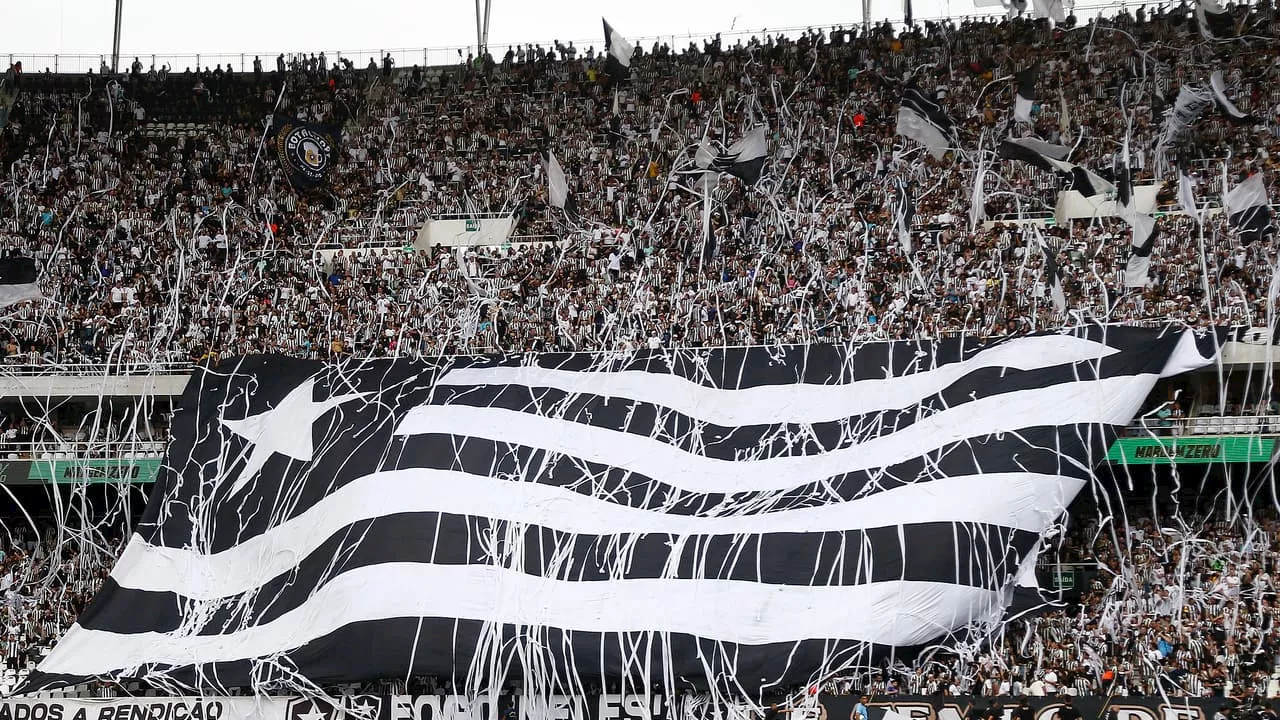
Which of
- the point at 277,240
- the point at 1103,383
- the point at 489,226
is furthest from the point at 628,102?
the point at 1103,383

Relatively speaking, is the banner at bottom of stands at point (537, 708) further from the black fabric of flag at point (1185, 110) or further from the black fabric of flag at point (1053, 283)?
the black fabric of flag at point (1185, 110)

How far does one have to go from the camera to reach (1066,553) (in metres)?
12.9

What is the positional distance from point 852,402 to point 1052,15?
6.45 m

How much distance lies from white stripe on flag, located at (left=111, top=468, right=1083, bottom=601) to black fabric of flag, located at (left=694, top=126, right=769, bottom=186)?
5283mm

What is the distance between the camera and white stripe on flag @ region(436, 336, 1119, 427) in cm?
1271

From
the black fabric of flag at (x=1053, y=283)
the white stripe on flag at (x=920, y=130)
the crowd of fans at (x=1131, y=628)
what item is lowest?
the crowd of fans at (x=1131, y=628)

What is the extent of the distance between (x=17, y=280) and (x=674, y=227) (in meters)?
7.94

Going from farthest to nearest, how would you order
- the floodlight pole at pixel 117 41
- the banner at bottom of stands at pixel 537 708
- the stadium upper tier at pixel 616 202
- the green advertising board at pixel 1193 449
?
the floodlight pole at pixel 117 41, the stadium upper tier at pixel 616 202, the green advertising board at pixel 1193 449, the banner at bottom of stands at pixel 537 708

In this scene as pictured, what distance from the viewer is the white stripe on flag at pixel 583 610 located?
1116cm

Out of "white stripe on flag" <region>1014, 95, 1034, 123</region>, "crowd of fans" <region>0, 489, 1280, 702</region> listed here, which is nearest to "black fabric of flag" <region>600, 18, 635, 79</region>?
"white stripe on flag" <region>1014, 95, 1034, 123</region>

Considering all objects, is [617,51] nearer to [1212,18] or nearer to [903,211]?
[903,211]

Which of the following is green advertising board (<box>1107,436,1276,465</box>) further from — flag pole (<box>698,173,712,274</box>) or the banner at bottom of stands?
flag pole (<box>698,173,712,274</box>)

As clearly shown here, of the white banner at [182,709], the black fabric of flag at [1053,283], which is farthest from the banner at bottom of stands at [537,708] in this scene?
the black fabric of flag at [1053,283]

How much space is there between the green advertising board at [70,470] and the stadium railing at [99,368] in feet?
3.38
